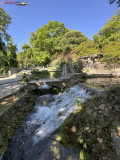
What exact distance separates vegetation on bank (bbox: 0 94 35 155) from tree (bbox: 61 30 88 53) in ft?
76.0

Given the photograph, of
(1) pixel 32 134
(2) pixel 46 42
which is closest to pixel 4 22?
(2) pixel 46 42

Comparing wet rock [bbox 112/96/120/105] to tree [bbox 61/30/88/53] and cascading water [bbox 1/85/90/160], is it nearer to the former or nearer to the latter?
cascading water [bbox 1/85/90/160]

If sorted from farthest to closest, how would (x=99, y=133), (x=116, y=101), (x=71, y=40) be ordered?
(x=71, y=40) → (x=116, y=101) → (x=99, y=133)

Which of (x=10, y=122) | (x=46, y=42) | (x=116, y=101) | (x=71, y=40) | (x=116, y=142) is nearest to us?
(x=116, y=142)

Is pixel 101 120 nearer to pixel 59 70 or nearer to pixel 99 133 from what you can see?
pixel 99 133

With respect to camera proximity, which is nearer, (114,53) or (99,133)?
(99,133)

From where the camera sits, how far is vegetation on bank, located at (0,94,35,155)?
400cm

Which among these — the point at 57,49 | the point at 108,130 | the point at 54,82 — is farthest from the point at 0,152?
the point at 57,49

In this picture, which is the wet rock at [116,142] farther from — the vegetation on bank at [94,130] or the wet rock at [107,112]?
the wet rock at [107,112]

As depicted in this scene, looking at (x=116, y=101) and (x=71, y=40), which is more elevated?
(x=71, y=40)

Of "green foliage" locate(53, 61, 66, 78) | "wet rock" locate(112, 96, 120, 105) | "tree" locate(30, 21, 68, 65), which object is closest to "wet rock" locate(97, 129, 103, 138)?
"wet rock" locate(112, 96, 120, 105)

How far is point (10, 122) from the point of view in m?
5.05

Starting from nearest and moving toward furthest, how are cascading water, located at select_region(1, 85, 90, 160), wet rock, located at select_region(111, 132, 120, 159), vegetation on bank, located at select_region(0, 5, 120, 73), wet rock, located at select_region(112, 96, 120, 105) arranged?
wet rock, located at select_region(111, 132, 120, 159) → wet rock, located at select_region(112, 96, 120, 105) → cascading water, located at select_region(1, 85, 90, 160) → vegetation on bank, located at select_region(0, 5, 120, 73)

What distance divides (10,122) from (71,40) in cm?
2630
